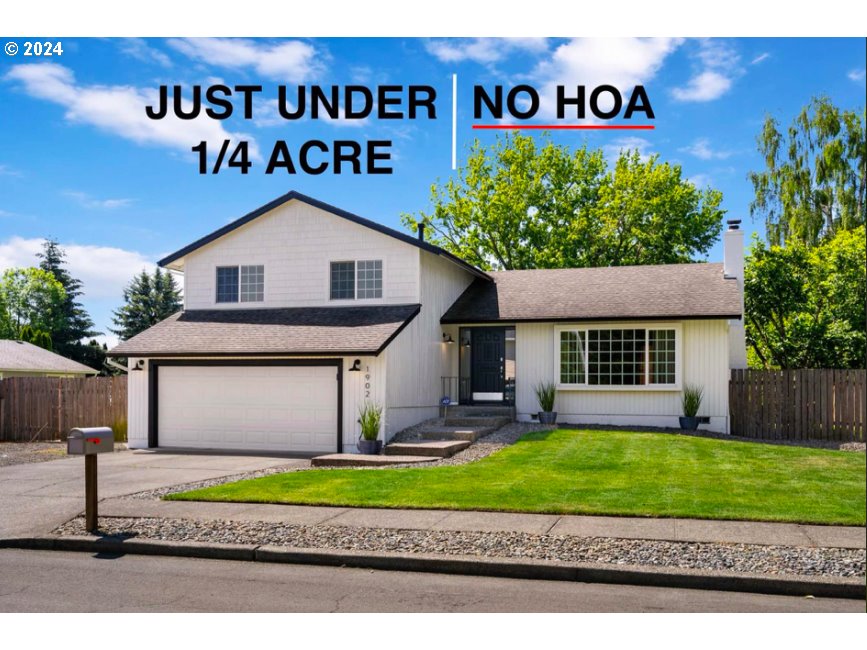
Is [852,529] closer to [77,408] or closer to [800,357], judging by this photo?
[800,357]

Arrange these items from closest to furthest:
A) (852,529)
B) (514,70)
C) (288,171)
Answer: (514,70)
(852,529)
(288,171)

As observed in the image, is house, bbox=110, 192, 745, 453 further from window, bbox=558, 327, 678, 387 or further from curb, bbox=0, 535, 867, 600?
curb, bbox=0, 535, 867, 600

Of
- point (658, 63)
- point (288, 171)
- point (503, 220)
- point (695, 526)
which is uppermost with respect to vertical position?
point (503, 220)

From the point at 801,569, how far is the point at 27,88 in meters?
7.85

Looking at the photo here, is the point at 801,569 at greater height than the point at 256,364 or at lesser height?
lesser

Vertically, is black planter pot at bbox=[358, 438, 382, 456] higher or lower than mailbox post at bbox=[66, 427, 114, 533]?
lower

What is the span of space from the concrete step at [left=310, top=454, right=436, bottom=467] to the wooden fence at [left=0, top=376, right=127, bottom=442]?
25.3 feet

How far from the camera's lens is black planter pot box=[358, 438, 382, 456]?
1544cm

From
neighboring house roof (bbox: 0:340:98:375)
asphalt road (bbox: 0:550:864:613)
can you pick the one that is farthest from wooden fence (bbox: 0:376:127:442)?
asphalt road (bbox: 0:550:864:613)

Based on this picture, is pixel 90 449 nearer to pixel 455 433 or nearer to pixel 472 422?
pixel 455 433

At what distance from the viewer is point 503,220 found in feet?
117

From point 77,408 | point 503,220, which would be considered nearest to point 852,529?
point 77,408

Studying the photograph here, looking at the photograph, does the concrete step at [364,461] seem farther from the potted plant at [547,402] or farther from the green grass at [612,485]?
the potted plant at [547,402]

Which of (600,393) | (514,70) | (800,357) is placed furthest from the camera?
(800,357)
